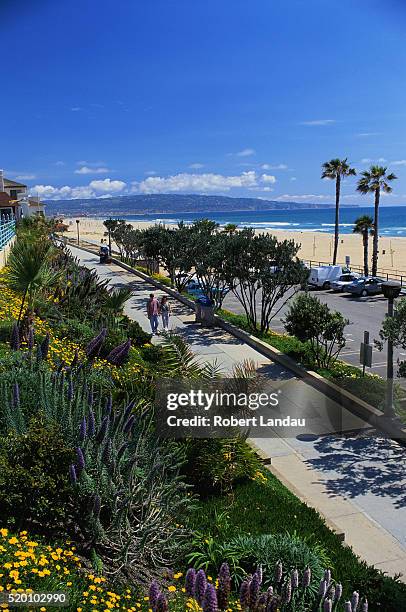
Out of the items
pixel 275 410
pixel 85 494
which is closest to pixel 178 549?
pixel 85 494

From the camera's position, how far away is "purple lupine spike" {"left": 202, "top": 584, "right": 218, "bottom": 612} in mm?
3449

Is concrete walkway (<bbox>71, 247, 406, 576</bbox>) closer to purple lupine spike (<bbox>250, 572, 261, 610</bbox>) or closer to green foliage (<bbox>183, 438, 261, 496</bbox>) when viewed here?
green foliage (<bbox>183, 438, 261, 496</bbox>)

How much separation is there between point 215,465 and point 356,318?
1922 cm

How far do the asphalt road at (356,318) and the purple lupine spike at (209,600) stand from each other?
12477 mm

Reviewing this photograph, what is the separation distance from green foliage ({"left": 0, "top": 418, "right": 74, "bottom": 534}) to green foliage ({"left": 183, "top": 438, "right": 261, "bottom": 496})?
246 centimetres

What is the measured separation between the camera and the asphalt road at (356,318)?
57.2 ft

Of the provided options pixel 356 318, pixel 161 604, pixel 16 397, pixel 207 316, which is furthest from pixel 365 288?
pixel 161 604

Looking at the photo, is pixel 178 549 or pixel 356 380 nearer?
pixel 178 549

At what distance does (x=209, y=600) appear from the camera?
346cm

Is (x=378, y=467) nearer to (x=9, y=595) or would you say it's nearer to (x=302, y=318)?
(x=302, y=318)

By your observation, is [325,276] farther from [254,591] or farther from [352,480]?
[254,591]

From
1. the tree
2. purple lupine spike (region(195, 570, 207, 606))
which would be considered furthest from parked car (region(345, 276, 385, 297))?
purple lupine spike (region(195, 570, 207, 606))

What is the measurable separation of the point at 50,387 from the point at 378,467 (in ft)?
18.9

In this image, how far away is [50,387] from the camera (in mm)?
6738
